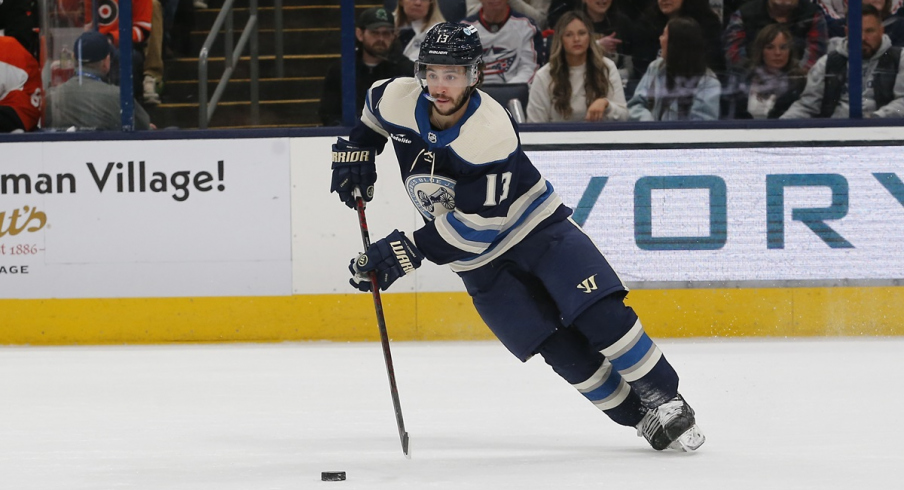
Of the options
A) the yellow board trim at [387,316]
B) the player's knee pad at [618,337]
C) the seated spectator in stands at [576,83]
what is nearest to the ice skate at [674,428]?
the player's knee pad at [618,337]

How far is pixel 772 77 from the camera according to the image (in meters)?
5.81

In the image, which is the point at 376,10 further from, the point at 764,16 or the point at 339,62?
the point at 764,16

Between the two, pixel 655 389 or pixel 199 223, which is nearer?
pixel 655 389

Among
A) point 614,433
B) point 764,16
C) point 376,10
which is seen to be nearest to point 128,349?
point 376,10

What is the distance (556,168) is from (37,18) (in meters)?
2.52

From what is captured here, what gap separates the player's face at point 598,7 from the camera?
573 centimetres

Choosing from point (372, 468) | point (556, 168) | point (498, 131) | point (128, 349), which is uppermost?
point (498, 131)

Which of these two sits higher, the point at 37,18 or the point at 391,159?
the point at 37,18

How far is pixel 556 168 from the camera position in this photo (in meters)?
5.66

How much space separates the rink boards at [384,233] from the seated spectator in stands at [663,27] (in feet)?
1.14

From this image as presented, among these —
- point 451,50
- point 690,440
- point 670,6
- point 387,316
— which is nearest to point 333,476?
point 690,440

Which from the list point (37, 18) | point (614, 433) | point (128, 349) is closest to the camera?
point (614, 433)

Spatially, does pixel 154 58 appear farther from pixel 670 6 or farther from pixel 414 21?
pixel 670 6

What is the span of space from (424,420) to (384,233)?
207cm
